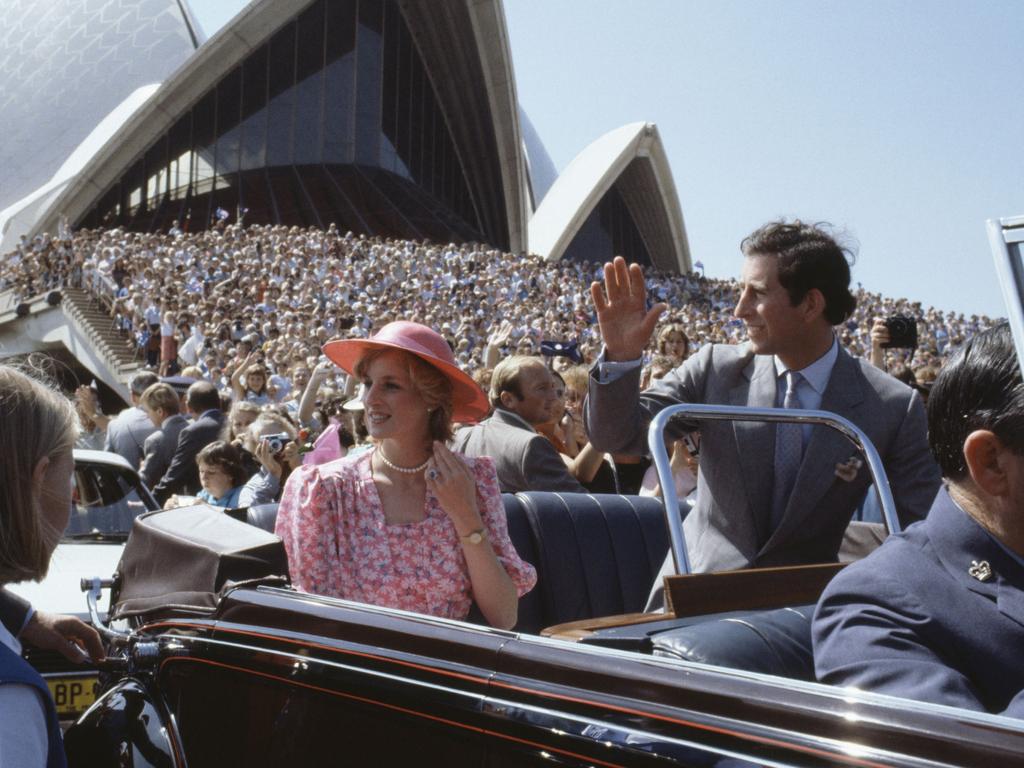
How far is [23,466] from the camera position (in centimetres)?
158

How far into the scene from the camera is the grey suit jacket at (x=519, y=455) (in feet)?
14.2

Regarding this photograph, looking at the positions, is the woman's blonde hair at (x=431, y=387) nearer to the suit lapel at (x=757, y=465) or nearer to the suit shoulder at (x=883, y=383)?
the suit lapel at (x=757, y=465)

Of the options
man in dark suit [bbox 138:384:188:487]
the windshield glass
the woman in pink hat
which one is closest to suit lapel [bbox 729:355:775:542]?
the woman in pink hat

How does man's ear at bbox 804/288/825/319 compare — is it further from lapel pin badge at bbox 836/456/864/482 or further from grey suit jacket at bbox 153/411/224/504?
grey suit jacket at bbox 153/411/224/504

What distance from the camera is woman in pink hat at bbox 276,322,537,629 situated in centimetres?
277

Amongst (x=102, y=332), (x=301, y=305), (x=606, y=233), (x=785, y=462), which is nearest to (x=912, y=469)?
(x=785, y=462)

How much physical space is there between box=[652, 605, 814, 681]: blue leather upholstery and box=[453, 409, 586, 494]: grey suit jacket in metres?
2.47

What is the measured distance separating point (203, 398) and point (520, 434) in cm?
355

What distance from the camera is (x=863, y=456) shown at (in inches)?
105

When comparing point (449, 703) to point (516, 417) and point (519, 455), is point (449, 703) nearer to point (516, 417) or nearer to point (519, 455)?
point (519, 455)

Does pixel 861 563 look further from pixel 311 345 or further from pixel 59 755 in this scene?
pixel 311 345

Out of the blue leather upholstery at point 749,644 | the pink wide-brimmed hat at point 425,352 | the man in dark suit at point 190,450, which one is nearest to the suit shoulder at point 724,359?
the pink wide-brimmed hat at point 425,352

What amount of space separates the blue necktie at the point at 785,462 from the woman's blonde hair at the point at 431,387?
3.15ft

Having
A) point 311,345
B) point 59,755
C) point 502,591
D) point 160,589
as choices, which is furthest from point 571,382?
point 311,345
